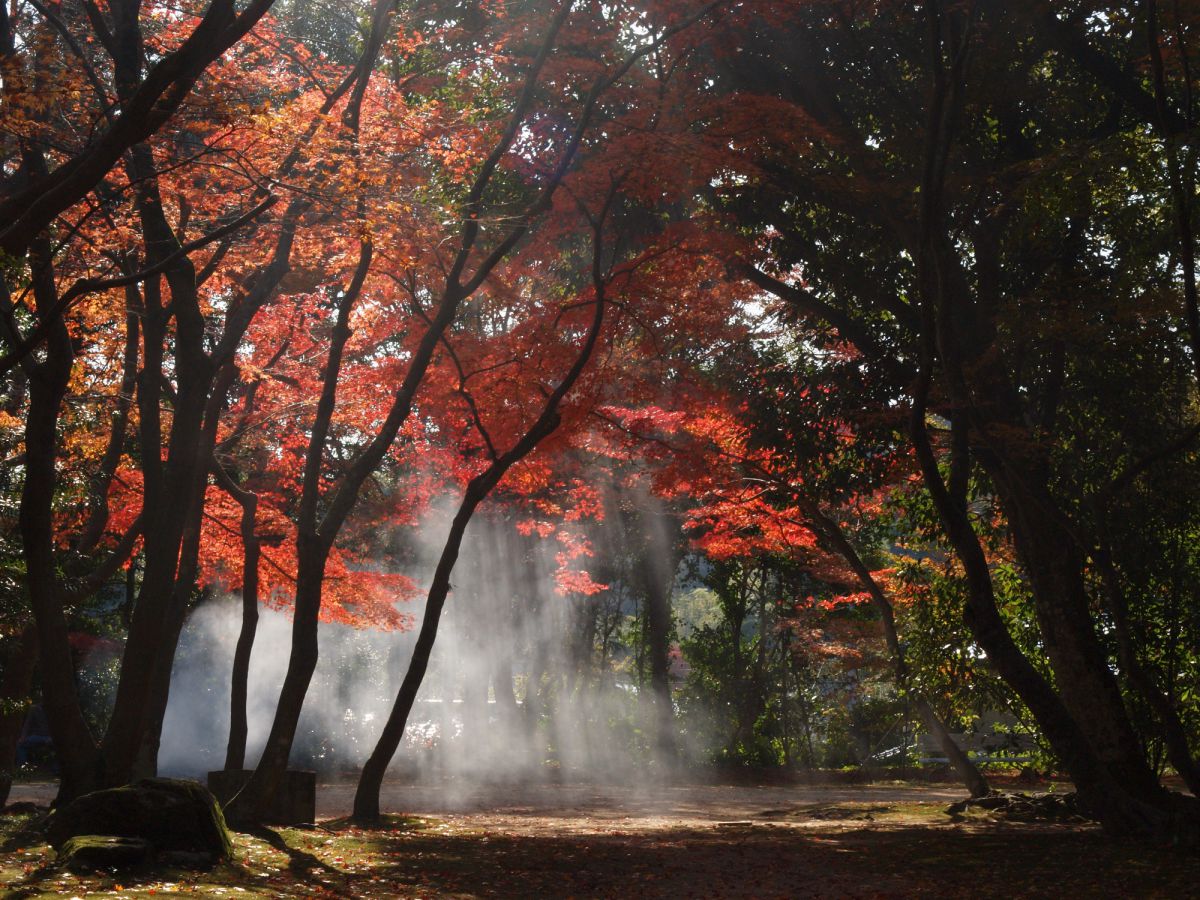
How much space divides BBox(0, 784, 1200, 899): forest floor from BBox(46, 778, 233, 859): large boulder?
181 millimetres

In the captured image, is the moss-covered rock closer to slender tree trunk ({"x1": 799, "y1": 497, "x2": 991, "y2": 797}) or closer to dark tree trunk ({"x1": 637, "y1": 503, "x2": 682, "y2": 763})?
slender tree trunk ({"x1": 799, "y1": 497, "x2": 991, "y2": 797})

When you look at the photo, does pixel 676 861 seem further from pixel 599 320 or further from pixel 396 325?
pixel 396 325

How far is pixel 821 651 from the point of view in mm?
20312

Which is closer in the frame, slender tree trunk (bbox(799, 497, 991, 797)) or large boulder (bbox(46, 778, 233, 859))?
large boulder (bbox(46, 778, 233, 859))

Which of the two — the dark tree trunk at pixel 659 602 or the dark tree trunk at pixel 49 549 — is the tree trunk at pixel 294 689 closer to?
the dark tree trunk at pixel 49 549

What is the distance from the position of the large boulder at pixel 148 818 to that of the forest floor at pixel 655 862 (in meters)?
0.18

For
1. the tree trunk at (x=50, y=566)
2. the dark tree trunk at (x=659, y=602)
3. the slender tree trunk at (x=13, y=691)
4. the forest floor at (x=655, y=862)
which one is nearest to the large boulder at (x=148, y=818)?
the forest floor at (x=655, y=862)

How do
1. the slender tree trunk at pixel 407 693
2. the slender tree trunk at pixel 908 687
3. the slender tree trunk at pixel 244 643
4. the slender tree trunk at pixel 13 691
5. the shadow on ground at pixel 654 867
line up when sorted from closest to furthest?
the shadow on ground at pixel 654 867 < the slender tree trunk at pixel 407 693 < the slender tree trunk at pixel 13 691 < the slender tree trunk at pixel 244 643 < the slender tree trunk at pixel 908 687

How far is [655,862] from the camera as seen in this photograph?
26.9 ft

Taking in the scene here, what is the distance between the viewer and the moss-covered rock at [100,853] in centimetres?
582

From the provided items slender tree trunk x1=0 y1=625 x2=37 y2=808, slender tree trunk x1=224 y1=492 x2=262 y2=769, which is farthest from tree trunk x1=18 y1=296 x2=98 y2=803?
slender tree trunk x1=224 y1=492 x2=262 y2=769

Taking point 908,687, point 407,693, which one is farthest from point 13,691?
point 908,687

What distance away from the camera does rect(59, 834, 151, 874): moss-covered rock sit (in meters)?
5.82

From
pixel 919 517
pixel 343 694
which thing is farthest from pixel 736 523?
pixel 343 694
